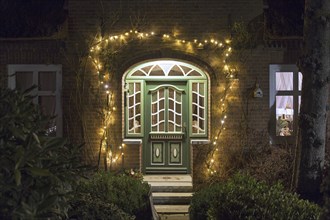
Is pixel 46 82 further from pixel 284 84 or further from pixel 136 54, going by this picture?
pixel 284 84

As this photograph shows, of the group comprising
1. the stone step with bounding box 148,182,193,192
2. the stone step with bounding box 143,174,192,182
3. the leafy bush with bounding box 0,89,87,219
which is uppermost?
the leafy bush with bounding box 0,89,87,219

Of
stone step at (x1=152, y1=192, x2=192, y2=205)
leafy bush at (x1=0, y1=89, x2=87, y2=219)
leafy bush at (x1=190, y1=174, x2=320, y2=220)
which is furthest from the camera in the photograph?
stone step at (x1=152, y1=192, x2=192, y2=205)

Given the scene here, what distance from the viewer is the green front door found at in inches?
532

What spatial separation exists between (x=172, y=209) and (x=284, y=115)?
349 cm

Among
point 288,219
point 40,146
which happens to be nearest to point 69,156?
point 40,146

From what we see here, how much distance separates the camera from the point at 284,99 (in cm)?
1358

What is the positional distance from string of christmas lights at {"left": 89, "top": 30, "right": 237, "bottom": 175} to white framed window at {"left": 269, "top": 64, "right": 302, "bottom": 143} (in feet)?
3.27

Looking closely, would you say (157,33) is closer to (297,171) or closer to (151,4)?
(151,4)

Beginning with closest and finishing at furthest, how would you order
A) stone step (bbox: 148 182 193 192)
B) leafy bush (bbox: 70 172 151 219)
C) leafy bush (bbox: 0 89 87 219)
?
leafy bush (bbox: 0 89 87 219) → leafy bush (bbox: 70 172 151 219) → stone step (bbox: 148 182 193 192)

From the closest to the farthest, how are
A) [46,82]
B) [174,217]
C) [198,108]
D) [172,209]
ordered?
[174,217] → [172,209] → [46,82] → [198,108]

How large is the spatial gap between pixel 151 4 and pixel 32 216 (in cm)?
899

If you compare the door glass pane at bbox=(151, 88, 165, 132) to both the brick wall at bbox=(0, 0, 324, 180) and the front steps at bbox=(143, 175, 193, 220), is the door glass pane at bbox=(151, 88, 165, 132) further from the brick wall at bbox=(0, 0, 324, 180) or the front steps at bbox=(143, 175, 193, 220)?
the front steps at bbox=(143, 175, 193, 220)

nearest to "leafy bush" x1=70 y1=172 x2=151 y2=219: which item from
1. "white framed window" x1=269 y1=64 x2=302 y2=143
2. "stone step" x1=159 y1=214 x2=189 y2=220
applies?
"stone step" x1=159 y1=214 x2=189 y2=220

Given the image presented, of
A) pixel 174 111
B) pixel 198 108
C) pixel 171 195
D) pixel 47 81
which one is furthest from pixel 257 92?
pixel 47 81
